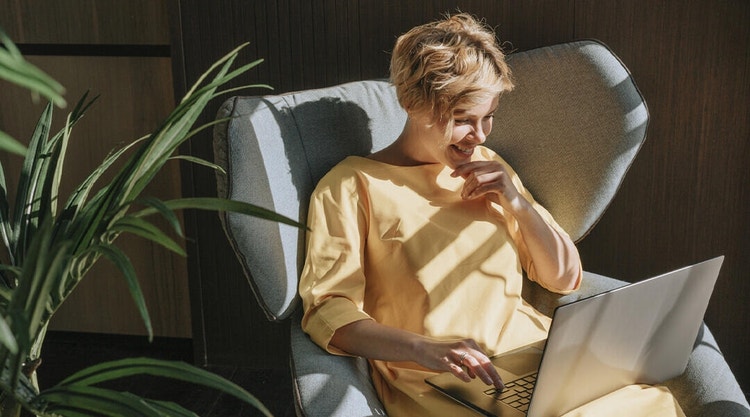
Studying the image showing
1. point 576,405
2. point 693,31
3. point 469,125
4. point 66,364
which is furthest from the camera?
point 66,364

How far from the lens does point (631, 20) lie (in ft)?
7.05

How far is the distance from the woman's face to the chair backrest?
21 cm

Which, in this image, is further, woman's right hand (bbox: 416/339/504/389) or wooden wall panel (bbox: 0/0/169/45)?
wooden wall panel (bbox: 0/0/169/45)

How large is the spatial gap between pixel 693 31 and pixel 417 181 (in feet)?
3.07

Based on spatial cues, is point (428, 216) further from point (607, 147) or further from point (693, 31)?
point (693, 31)

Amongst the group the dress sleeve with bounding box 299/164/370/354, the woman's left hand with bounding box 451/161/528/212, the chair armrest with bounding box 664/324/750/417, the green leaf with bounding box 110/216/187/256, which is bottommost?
the chair armrest with bounding box 664/324/750/417

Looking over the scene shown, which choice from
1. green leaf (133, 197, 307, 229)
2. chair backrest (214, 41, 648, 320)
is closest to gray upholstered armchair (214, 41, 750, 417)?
chair backrest (214, 41, 648, 320)

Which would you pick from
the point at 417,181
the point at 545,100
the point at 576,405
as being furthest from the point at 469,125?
the point at 576,405

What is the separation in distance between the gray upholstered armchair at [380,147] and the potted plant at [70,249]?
36cm

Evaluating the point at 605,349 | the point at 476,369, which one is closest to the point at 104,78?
the point at 476,369

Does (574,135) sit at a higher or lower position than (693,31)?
lower

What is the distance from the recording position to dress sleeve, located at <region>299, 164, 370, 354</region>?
4.93 ft

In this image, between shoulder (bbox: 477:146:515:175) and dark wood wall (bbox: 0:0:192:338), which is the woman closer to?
shoulder (bbox: 477:146:515:175)

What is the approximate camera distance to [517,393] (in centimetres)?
143
